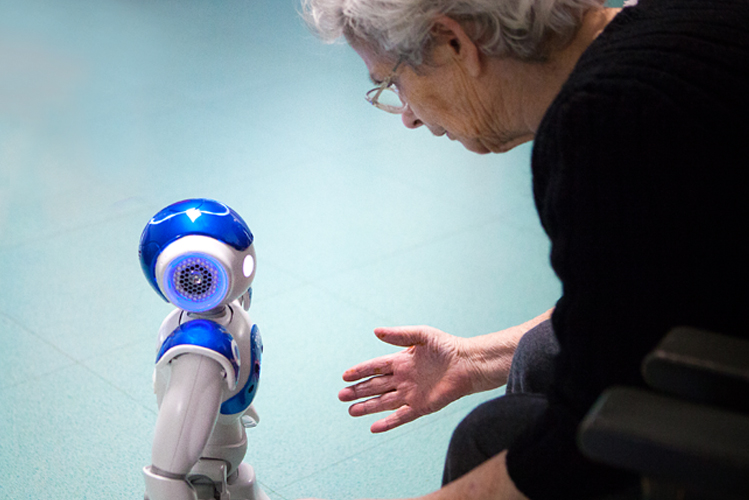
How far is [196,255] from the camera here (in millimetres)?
1057

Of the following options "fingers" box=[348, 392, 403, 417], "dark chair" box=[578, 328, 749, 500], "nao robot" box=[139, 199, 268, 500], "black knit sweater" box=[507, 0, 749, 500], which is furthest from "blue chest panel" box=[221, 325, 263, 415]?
"dark chair" box=[578, 328, 749, 500]

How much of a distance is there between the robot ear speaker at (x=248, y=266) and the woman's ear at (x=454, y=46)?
37 cm

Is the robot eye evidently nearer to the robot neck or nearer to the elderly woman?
the robot neck

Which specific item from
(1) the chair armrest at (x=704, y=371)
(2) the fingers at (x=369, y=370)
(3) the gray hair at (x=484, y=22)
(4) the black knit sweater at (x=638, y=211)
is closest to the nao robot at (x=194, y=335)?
(2) the fingers at (x=369, y=370)

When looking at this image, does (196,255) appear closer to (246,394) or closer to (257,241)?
(246,394)

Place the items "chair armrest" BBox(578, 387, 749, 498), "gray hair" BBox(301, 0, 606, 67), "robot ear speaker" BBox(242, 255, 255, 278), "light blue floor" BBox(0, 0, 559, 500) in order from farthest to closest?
"light blue floor" BBox(0, 0, 559, 500) < "robot ear speaker" BBox(242, 255, 255, 278) < "gray hair" BBox(301, 0, 606, 67) < "chair armrest" BBox(578, 387, 749, 498)

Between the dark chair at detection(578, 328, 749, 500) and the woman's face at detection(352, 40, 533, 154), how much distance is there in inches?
21.7

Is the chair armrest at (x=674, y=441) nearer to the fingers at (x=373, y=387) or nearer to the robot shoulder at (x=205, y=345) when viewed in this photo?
the robot shoulder at (x=205, y=345)

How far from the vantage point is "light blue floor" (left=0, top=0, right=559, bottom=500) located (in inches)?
70.5

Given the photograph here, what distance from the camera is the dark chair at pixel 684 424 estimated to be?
475mm

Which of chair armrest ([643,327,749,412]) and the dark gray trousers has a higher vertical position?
chair armrest ([643,327,749,412])

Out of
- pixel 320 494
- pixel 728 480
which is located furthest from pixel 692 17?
pixel 320 494

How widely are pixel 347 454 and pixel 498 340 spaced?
573mm

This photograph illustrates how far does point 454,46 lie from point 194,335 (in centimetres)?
50
